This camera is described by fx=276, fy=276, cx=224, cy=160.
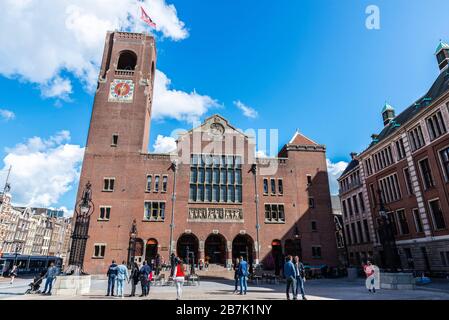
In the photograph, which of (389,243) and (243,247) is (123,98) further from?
(389,243)

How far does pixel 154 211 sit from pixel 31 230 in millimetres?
63460

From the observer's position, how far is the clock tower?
119 ft

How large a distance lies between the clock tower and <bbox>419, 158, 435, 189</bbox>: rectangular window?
3268 centimetres

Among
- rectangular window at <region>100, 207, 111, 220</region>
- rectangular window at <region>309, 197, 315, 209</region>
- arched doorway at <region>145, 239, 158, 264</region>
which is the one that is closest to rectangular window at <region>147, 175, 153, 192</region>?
rectangular window at <region>100, 207, 111, 220</region>

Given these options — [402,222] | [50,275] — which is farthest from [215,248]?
[402,222]

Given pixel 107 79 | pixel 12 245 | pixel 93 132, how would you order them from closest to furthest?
pixel 93 132, pixel 107 79, pixel 12 245

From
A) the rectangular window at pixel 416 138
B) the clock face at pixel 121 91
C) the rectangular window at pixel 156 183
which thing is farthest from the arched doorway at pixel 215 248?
the rectangular window at pixel 416 138

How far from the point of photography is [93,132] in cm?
3612

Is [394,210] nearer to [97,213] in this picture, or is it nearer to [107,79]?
[97,213]

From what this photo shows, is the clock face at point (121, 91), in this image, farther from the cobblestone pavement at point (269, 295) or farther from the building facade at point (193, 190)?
the cobblestone pavement at point (269, 295)

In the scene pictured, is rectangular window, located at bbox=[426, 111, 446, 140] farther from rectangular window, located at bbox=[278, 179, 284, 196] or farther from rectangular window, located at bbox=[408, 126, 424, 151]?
rectangular window, located at bbox=[278, 179, 284, 196]

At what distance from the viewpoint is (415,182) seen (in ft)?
98.2

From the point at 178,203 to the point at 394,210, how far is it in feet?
86.7
